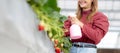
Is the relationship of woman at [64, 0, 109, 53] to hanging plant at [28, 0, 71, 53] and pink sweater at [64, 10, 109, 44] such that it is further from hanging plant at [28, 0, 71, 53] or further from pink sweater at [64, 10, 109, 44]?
hanging plant at [28, 0, 71, 53]

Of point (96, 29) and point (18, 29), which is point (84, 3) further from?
point (18, 29)

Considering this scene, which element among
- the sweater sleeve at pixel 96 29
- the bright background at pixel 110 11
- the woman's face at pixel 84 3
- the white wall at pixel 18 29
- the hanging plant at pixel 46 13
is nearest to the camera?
the white wall at pixel 18 29

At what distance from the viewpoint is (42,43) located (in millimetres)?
885

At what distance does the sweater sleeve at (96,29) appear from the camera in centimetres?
192

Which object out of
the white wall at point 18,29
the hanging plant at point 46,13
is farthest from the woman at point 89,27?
the white wall at point 18,29

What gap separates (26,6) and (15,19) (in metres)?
0.09

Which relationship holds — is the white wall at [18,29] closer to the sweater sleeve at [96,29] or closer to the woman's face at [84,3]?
the sweater sleeve at [96,29]

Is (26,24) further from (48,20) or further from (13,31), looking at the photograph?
(48,20)

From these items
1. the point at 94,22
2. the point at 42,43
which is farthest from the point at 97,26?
the point at 42,43

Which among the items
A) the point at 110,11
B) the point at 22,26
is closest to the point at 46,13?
the point at 22,26

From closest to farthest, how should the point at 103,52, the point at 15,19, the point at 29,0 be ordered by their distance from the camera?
the point at 15,19 → the point at 29,0 → the point at 103,52

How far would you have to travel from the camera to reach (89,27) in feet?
6.36

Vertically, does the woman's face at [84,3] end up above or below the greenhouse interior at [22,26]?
above

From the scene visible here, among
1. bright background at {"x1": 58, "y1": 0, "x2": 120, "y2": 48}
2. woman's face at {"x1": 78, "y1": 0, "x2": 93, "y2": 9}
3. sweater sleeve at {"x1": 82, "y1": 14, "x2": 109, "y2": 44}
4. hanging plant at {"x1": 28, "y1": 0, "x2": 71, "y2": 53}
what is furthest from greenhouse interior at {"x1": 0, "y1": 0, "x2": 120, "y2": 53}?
bright background at {"x1": 58, "y1": 0, "x2": 120, "y2": 48}
